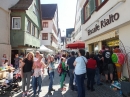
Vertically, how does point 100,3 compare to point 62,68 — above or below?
above

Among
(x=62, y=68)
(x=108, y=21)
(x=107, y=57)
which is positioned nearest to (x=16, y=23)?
(x=108, y=21)

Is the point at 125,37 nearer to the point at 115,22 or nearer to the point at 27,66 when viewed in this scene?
the point at 115,22

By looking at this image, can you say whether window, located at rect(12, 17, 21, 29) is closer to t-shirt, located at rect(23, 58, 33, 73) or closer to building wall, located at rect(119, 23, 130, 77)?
t-shirt, located at rect(23, 58, 33, 73)

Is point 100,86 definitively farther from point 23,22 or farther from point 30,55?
point 23,22

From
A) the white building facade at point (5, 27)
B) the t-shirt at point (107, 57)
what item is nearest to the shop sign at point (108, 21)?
the t-shirt at point (107, 57)

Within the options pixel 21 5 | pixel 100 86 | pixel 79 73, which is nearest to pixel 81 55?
pixel 79 73

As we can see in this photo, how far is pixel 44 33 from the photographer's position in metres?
37.0

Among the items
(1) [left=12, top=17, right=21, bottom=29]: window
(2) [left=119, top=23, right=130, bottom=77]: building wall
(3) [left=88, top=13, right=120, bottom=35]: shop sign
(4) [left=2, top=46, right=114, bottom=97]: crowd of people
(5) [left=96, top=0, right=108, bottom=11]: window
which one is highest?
(5) [left=96, top=0, right=108, bottom=11]: window

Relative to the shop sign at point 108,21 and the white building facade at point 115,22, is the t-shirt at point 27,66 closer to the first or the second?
the white building facade at point 115,22

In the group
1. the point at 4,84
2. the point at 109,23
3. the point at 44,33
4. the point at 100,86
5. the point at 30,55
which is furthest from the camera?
the point at 44,33

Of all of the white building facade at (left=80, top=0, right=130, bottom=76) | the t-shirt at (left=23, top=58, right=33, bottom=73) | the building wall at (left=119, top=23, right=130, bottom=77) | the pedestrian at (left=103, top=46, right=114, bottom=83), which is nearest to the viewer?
the t-shirt at (left=23, top=58, right=33, bottom=73)

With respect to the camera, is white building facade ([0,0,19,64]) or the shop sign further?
white building facade ([0,0,19,64])

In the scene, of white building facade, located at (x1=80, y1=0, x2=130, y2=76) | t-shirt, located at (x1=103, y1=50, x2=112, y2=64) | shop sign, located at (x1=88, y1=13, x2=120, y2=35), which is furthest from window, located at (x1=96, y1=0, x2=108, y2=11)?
t-shirt, located at (x1=103, y1=50, x2=112, y2=64)

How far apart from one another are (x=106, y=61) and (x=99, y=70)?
1.98ft
